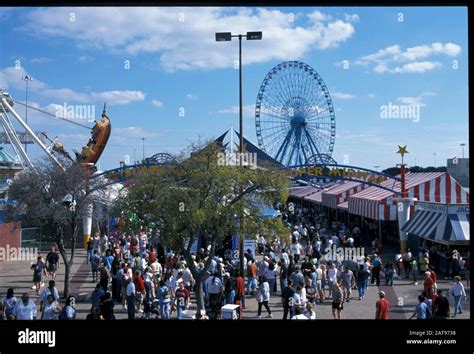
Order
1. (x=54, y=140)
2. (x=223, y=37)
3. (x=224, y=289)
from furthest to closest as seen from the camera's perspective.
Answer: (x=54, y=140) → (x=224, y=289) → (x=223, y=37)

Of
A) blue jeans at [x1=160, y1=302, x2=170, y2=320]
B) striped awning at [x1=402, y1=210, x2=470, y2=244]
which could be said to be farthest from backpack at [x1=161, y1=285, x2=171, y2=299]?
striped awning at [x1=402, y1=210, x2=470, y2=244]

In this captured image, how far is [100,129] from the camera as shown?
2661 centimetres

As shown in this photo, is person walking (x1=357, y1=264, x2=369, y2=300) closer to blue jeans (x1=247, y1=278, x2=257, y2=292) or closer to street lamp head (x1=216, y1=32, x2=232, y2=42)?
blue jeans (x1=247, y1=278, x2=257, y2=292)

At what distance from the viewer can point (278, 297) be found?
43.0ft

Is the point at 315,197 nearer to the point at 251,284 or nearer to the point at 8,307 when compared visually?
the point at 251,284

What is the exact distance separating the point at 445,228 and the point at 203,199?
8.65m

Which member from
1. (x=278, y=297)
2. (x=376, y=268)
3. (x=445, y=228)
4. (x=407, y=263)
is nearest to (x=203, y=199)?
(x=278, y=297)

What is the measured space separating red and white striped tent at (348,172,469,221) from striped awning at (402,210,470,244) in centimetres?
138

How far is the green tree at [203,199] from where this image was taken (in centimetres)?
1070

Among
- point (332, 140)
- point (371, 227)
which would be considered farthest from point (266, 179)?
point (332, 140)

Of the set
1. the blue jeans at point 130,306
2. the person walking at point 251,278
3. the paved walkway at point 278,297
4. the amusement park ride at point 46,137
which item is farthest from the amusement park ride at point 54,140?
the blue jeans at point 130,306

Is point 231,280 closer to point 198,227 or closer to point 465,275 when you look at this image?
point 198,227

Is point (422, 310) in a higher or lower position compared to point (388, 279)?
higher

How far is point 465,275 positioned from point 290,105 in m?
22.5
